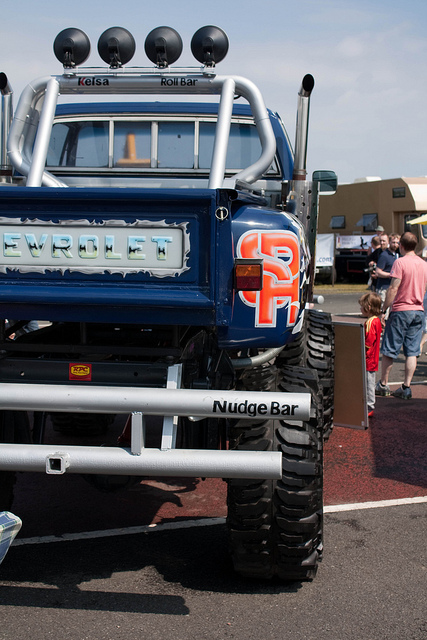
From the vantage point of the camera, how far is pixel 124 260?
10.8 feet

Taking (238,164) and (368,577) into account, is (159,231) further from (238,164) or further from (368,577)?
(238,164)

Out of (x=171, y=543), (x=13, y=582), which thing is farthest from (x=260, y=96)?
(x=13, y=582)

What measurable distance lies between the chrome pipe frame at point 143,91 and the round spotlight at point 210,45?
117 mm

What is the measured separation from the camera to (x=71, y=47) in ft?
14.3

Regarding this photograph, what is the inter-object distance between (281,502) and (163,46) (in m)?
2.65

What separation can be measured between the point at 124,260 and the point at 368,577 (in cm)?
200

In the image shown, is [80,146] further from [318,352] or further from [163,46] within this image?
[318,352]

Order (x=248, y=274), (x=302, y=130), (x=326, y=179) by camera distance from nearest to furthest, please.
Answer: (x=248, y=274), (x=302, y=130), (x=326, y=179)

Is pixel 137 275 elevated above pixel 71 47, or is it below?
below

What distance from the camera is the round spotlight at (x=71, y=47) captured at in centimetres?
435

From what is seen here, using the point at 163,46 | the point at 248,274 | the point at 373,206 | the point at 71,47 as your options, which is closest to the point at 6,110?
the point at 71,47

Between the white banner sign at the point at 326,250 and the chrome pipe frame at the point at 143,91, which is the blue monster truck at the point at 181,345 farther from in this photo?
the white banner sign at the point at 326,250

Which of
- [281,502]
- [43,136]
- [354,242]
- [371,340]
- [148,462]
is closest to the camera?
[148,462]

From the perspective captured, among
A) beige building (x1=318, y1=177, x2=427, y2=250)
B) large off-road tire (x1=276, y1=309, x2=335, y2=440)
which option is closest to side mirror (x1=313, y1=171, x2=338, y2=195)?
large off-road tire (x1=276, y1=309, x2=335, y2=440)
